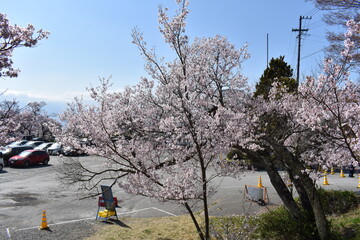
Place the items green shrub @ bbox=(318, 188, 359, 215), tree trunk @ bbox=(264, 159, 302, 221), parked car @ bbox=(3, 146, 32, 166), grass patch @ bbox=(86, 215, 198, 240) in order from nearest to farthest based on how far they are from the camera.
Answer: tree trunk @ bbox=(264, 159, 302, 221) → grass patch @ bbox=(86, 215, 198, 240) → green shrub @ bbox=(318, 188, 359, 215) → parked car @ bbox=(3, 146, 32, 166)

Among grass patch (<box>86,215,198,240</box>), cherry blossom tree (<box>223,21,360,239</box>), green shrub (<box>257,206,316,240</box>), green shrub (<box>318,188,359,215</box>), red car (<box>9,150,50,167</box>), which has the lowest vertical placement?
grass patch (<box>86,215,198,240</box>)

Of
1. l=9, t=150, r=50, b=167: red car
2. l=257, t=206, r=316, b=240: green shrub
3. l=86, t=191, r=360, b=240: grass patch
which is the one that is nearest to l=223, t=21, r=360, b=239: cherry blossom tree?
l=257, t=206, r=316, b=240: green shrub

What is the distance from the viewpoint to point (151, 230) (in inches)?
397

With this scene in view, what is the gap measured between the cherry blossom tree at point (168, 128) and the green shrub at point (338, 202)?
5.88 metres

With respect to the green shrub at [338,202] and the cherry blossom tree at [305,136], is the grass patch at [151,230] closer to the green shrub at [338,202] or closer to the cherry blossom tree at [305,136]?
the cherry blossom tree at [305,136]

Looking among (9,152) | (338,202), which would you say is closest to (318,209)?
(338,202)

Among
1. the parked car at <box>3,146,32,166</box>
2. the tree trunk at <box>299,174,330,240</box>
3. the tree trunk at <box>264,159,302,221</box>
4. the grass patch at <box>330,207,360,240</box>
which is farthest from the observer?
the parked car at <box>3,146,32,166</box>

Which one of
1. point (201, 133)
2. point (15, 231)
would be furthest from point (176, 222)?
point (201, 133)

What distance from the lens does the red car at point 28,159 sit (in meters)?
24.5

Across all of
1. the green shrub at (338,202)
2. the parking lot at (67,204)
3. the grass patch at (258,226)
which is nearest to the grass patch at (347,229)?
the grass patch at (258,226)

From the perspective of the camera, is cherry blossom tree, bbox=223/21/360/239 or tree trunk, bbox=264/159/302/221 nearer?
cherry blossom tree, bbox=223/21/360/239

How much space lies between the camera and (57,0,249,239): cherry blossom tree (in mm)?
5797

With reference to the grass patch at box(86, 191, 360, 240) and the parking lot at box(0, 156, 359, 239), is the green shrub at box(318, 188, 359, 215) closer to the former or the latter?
the grass patch at box(86, 191, 360, 240)

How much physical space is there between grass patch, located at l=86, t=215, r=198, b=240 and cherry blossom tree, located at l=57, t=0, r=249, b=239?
2950mm
